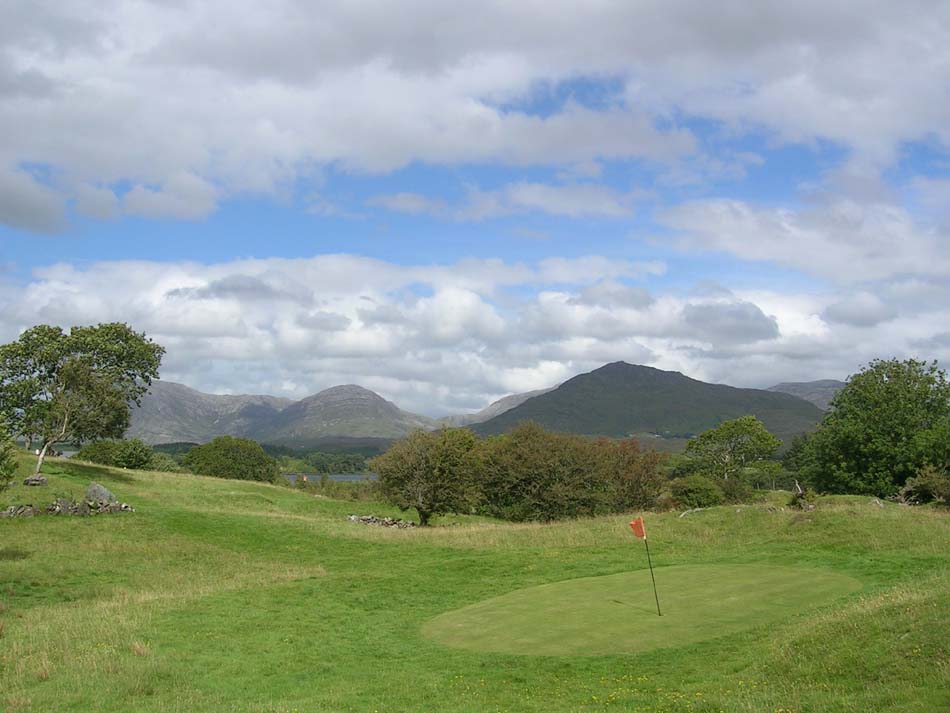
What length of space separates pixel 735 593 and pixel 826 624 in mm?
5873

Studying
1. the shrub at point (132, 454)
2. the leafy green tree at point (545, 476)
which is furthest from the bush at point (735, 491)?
the shrub at point (132, 454)

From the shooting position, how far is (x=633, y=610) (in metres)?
20.5

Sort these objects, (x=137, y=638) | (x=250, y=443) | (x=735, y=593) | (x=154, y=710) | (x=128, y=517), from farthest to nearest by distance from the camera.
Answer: (x=250, y=443)
(x=128, y=517)
(x=735, y=593)
(x=137, y=638)
(x=154, y=710)

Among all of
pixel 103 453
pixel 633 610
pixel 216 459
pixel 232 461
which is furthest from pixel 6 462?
pixel 232 461

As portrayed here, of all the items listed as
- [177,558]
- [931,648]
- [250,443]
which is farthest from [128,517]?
[250,443]

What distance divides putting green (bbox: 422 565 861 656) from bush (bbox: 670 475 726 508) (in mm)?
32733

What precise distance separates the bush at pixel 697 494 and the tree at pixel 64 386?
44.9 metres

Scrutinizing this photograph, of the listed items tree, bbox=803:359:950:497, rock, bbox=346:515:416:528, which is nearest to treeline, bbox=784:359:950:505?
tree, bbox=803:359:950:497

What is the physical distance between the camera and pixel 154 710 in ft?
47.1

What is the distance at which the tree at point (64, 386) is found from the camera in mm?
51938

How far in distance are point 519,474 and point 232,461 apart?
69306 mm

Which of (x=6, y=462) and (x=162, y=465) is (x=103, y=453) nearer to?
(x=162, y=465)

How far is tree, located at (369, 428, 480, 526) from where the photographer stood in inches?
2222

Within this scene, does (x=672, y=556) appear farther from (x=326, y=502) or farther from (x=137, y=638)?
(x=326, y=502)
